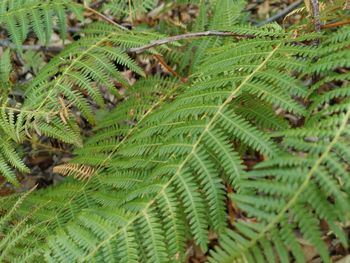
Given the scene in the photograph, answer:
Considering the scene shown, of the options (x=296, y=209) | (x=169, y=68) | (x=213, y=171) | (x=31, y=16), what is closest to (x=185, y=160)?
(x=213, y=171)

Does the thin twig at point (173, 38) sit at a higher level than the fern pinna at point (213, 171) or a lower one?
higher

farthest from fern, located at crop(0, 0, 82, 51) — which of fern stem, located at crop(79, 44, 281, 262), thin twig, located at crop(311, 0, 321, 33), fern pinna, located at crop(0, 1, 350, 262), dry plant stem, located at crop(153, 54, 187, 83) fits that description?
thin twig, located at crop(311, 0, 321, 33)

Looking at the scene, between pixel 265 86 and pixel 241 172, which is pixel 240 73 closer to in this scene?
pixel 265 86

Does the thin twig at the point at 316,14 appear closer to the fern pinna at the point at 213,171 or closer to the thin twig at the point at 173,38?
the fern pinna at the point at 213,171

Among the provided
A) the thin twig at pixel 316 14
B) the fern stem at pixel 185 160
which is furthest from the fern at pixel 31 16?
the thin twig at pixel 316 14

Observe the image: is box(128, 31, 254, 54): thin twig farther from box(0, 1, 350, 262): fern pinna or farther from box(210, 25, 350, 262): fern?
box(210, 25, 350, 262): fern

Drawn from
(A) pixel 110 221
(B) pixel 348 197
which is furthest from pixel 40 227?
(B) pixel 348 197

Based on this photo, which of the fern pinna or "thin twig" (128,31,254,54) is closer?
the fern pinna

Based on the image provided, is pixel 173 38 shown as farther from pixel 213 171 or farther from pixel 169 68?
pixel 213 171
